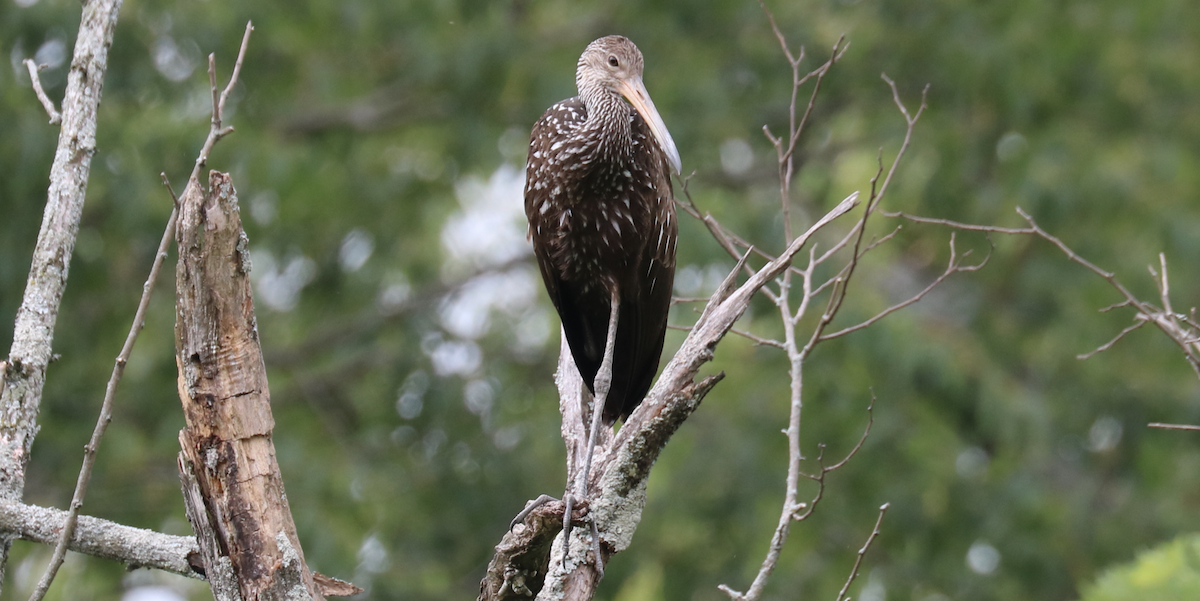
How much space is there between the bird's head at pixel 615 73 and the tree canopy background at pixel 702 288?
80.7 inches

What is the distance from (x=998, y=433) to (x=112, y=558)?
532cm

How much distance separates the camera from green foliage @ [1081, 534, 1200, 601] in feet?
9.85

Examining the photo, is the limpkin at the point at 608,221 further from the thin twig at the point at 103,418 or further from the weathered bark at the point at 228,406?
the thin twig at the point at 103,418

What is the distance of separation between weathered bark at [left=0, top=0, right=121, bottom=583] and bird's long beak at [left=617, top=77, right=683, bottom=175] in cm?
142

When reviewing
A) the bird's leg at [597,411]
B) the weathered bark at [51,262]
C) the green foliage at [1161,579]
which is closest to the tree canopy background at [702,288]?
the bird's leg at [597,411]

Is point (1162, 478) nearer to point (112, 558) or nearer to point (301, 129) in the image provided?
point (301, 129)

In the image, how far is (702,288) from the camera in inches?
249

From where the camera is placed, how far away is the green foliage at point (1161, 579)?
9.85 feet

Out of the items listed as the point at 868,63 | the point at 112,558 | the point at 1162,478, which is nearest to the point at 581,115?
the point at 112,558

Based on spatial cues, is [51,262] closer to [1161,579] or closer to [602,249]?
[602,249]

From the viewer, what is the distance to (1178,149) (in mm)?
7363

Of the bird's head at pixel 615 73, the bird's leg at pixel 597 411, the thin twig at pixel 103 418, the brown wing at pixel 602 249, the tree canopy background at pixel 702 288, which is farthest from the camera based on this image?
the tree canopy background at pixel 702 288

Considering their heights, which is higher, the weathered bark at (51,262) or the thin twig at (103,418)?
the weathered bark at (51,262)

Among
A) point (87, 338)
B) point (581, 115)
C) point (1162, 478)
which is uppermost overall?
point (87, 338)
